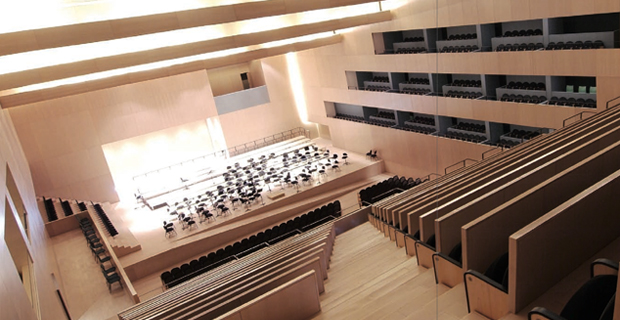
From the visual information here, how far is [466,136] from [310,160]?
6.69m

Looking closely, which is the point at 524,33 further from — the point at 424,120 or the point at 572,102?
the point at 424,120

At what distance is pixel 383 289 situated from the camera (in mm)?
4977

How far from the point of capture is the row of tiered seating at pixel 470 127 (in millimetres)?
14432

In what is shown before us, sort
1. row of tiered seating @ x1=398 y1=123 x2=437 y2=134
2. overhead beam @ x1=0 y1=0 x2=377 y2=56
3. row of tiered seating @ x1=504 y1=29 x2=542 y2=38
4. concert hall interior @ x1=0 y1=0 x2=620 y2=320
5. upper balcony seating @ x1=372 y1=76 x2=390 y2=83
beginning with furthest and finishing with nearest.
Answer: upper balcony seating @ x1=372 y1=76 x2=390 y2=83 → row of tiered seating @ x1=398 y1=123 x2=437 y2=134 → row of tiered seating @ x1=504 y1=29 x2=542 y2=38 → overhead beam @ x1=0 y1=0 x2=377 y2=56 → concert hall interior @ x1=0 y1=0 x2=620 y2=320

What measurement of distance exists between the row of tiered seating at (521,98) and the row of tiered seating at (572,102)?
0.95 feet

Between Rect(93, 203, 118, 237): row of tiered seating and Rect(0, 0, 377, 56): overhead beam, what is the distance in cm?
772

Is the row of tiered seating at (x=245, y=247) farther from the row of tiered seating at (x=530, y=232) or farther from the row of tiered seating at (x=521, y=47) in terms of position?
the row of tiered seating at (x=530, y=232)

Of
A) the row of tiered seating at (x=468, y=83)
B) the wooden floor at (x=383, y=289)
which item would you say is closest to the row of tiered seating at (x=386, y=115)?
the row of tiered seating at (x=468, y=83)

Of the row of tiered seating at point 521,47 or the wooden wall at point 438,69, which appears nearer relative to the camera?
the wooden wall at point 438,69

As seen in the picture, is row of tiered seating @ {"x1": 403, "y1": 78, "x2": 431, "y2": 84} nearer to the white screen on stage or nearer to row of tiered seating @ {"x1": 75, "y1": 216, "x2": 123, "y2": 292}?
the white screen on stage

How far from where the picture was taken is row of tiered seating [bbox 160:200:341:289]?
1130 centimetres

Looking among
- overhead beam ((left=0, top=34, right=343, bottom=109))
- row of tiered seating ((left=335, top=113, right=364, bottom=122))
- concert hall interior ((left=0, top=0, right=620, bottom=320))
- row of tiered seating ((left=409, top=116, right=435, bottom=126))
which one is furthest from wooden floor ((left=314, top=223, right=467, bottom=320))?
row of tiered seating ((left=335, top=113, right=364, bottom=122))

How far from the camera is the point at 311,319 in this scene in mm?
5133

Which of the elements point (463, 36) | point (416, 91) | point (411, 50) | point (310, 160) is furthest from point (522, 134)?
point (310, 160)
